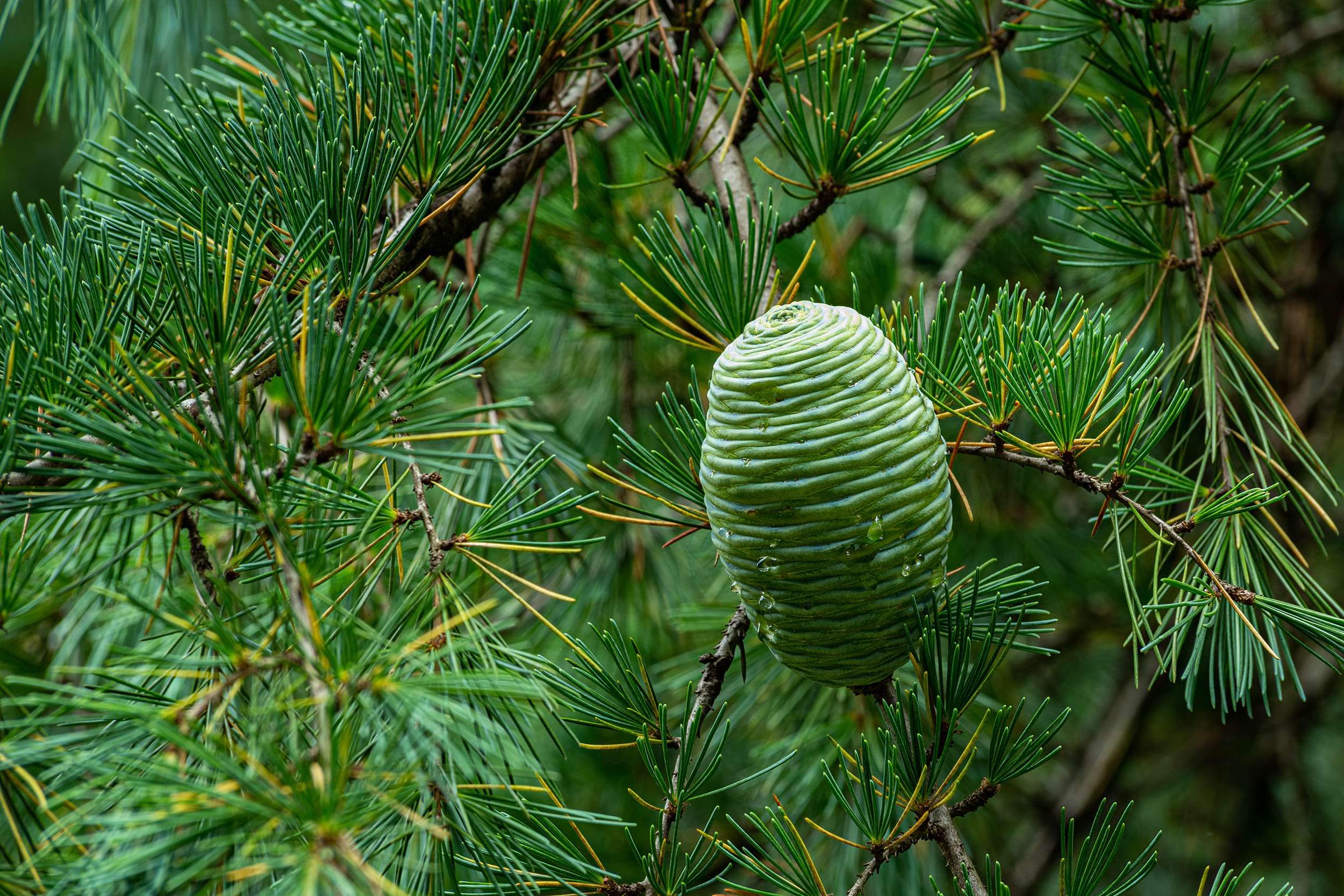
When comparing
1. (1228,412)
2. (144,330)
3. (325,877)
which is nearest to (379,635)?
(325,877)

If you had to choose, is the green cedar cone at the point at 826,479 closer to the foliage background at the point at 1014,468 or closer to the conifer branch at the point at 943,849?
the conifer branch at the point at 943,849

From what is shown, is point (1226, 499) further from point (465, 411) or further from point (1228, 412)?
point (465, 411)

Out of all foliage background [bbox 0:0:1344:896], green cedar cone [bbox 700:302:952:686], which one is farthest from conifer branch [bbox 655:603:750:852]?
foliage background [bbox 0:0:1344:896]

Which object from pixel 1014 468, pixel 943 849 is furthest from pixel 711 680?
pixel 1014 468

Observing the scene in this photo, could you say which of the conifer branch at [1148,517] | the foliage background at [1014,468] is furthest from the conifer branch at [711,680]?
the foliage background at [1014,468]

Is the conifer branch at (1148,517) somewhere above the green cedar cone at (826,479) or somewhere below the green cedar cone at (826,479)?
below

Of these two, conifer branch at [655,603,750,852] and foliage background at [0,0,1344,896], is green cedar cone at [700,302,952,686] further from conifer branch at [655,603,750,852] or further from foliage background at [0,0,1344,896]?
foliage background at [0,0,1344,896]

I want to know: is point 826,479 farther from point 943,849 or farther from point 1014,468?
point 1014,468
